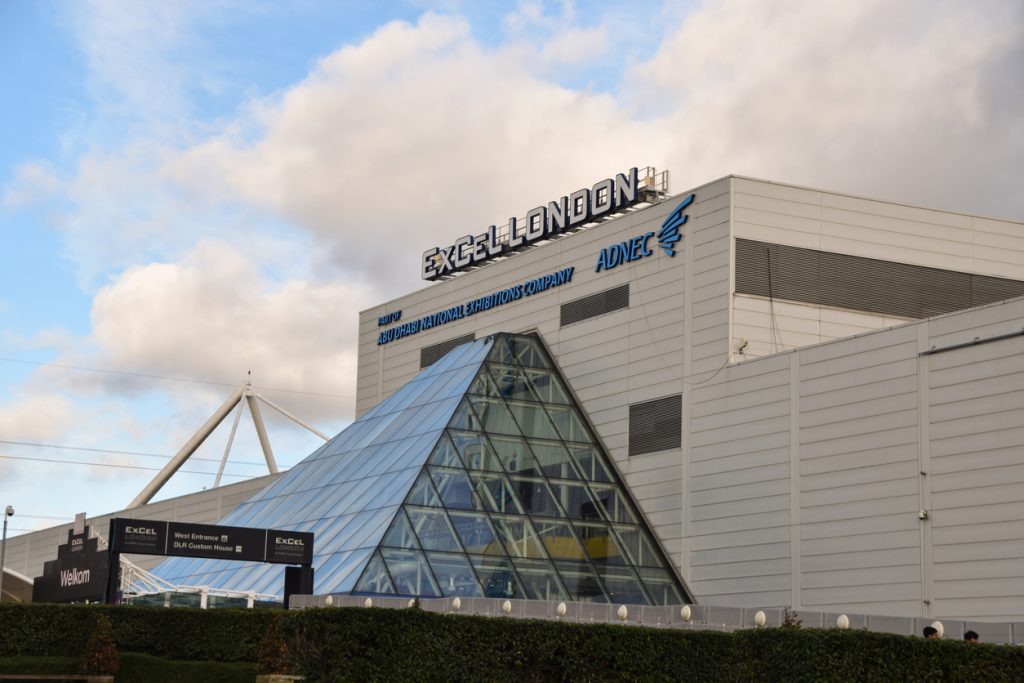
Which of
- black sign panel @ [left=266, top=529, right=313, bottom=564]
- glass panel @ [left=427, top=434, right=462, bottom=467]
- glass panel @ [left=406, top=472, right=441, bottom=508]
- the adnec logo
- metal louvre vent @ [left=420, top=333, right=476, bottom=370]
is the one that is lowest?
black sign panel @ [left=266, top=529, right=313, bottom=564]

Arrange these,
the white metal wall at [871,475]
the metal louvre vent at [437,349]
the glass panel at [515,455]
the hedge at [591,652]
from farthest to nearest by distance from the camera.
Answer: the metal louvre vent at [437,349]
the glass panel at [515,455]
the white metal wall at [871,475]
the hedge at [591,652]

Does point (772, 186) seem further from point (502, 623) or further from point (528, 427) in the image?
point (502, 623)

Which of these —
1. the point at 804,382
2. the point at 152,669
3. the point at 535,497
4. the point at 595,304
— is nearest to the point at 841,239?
the point at 804,382

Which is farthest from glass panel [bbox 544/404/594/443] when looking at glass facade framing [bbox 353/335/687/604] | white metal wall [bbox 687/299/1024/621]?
white metal wall [bbox 687/299/1024/621]

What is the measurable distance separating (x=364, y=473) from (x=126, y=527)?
45.0 feet

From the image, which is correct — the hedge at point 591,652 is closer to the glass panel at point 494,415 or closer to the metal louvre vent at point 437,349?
the glass panel at point 494,415

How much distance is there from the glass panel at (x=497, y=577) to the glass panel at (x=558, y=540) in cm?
247

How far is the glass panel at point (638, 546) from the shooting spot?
51.4 metres

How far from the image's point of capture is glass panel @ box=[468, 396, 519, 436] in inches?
2103

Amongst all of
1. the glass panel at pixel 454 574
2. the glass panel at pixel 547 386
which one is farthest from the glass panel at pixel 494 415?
the glass panel at pixel 454 574

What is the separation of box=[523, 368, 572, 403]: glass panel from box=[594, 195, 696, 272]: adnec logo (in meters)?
5.00

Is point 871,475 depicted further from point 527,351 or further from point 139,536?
point 139,536

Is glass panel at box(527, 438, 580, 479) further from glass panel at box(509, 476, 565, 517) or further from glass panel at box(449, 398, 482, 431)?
glass panel at box(449, 398, 482, 431)

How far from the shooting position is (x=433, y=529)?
46.7 m
